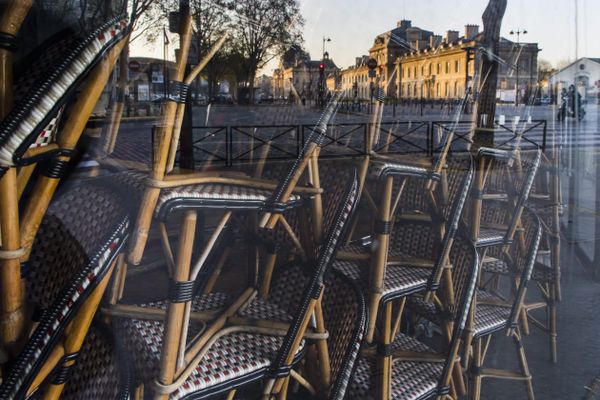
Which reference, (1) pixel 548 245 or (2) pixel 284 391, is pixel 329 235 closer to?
(2) pixel 284 391

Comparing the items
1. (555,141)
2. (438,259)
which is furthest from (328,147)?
(555,141)

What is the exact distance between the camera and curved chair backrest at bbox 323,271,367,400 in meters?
1.33

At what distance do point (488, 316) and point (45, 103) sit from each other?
1.46 meters

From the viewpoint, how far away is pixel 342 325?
1.36 m

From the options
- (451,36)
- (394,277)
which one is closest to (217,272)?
(394,277)

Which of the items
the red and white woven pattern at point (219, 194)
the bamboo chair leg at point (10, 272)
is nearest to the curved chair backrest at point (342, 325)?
the red and white woven pattern at point (219, 194)

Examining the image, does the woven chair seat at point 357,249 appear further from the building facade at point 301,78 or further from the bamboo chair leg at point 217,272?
the building facade at point 301,78

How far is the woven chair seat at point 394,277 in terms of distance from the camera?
1470mm

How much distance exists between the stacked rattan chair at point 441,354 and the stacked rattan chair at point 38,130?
1004 millimetres

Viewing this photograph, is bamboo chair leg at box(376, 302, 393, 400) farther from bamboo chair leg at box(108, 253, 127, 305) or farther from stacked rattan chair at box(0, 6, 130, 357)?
stacked rattan chair at box(0, 6, 130, 357)

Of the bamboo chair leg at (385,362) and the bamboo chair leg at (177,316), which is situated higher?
the bamboo chair leg at (177,316)

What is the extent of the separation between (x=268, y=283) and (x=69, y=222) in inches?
20.5

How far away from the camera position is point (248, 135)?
1.23 metres

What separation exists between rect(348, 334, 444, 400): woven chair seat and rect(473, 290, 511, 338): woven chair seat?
0.58 ft
